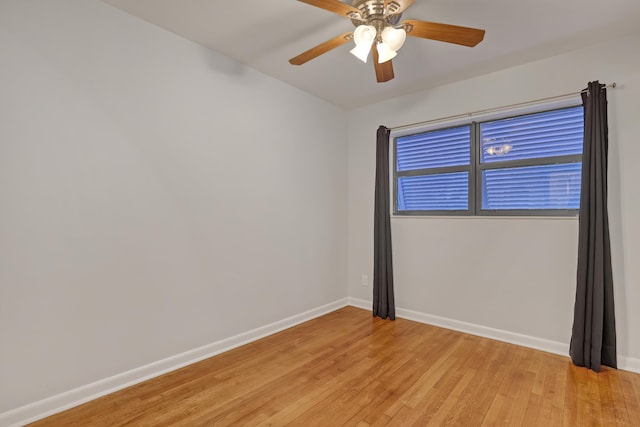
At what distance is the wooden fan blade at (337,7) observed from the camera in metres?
1.55

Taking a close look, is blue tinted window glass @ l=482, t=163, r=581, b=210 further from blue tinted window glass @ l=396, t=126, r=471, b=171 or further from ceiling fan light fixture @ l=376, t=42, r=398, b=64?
ceiling fan light fixture @ l=376, t=42, r=398, b=64

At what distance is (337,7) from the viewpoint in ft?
5.32

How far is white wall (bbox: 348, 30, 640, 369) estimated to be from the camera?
234cm

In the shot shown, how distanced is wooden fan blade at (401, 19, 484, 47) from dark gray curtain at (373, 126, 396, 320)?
5.77ft

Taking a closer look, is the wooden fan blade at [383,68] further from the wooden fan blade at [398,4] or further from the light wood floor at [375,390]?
the light wood floor at [375,390]

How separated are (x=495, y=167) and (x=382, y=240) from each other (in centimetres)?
132

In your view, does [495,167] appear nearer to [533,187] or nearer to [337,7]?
[533,187]

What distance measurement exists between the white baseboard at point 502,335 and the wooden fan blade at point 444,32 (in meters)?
2.44

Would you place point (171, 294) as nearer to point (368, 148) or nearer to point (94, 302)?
point (94, 302)

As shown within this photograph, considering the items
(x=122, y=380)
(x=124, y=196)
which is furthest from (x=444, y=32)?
(x=122, y=380)

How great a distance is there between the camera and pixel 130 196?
212 cm

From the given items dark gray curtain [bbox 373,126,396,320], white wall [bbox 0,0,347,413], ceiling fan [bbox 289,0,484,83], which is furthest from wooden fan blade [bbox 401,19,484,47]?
dark gray curtain [bbox 373,126,396,320]

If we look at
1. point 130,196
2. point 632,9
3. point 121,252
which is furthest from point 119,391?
point 632,9

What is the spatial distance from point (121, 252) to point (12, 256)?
513 millimetres
